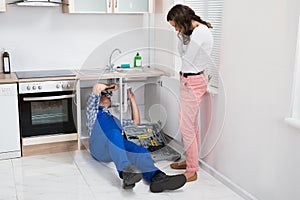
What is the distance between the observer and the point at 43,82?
3.38 m

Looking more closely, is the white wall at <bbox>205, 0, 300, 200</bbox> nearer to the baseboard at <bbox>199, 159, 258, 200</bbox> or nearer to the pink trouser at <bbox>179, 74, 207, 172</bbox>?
the baseboard at <bbox>199, 159, 258, 200</bbox>

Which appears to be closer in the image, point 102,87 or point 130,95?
point 102,87

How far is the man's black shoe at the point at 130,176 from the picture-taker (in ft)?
9.00

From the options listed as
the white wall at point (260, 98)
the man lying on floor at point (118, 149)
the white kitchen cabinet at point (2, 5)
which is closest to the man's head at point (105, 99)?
the man lying on floor at point (118, 149)

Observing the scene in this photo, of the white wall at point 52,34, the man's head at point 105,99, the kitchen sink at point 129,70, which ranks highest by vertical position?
the white wall at point 52,34

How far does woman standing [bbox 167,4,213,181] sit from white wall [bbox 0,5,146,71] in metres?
1.28

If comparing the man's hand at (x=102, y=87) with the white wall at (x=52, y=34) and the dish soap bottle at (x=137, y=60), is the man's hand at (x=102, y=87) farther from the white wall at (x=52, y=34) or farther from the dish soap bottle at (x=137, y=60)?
the white wall at (x=52, y=34)

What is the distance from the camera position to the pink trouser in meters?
2.91

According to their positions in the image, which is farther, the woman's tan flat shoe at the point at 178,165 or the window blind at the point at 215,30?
the woman's tan flat shoe at the point at 178,165

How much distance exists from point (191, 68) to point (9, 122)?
163 centimetres

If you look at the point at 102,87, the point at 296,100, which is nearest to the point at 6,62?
the point at 102,87

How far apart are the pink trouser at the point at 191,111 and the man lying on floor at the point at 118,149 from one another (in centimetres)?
26

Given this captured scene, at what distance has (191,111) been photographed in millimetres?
2975

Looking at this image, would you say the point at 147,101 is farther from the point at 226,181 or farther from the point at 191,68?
the point at 226,181
